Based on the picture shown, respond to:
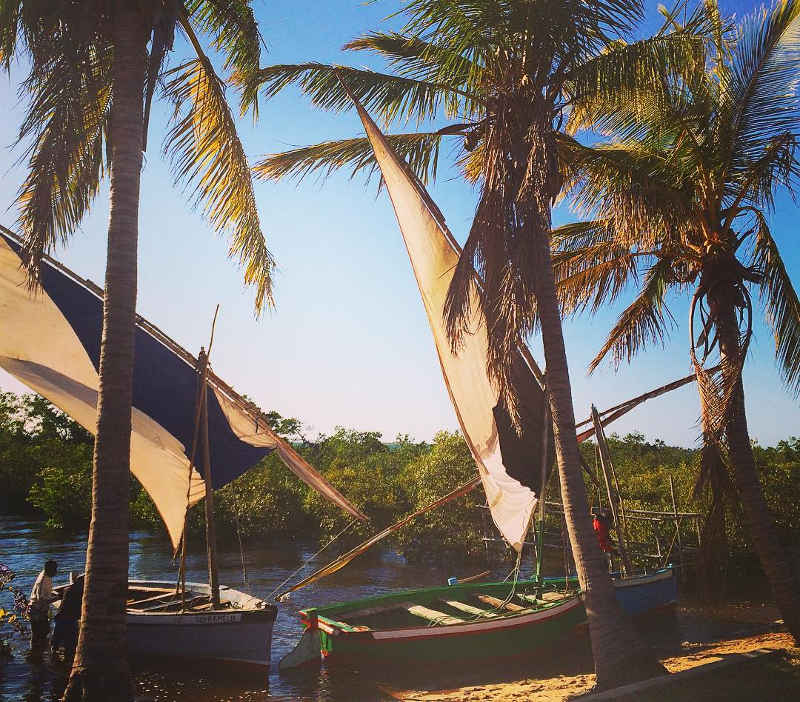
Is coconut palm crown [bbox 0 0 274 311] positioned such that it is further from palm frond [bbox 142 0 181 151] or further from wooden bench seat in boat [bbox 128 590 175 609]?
wooden bench seat in boat [bbox 128 590 175 609]

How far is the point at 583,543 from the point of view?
7.19 metres

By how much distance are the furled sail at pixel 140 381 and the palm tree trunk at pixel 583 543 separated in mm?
4201

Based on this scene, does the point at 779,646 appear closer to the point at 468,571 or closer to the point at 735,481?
the point at 735,481

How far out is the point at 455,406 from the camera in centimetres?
1077

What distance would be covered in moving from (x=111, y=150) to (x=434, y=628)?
8.72 meters

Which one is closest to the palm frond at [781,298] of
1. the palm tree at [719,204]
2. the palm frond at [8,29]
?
the palm tree at [719,204]

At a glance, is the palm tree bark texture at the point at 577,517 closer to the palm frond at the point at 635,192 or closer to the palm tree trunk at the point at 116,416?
the palm frond at the point at 635,192

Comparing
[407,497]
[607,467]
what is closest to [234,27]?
[607,467]

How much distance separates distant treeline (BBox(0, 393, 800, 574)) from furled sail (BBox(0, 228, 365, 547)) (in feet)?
26.9

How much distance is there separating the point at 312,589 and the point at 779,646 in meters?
12.2

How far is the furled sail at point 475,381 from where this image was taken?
30.6 ft

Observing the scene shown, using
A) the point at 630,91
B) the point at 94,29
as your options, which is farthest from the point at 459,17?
the point at 94,29

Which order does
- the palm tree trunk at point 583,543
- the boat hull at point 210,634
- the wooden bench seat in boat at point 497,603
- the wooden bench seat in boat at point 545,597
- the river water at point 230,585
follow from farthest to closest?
1. the wooden bench seat in boat at point 545,597
2. the wooden bench seat in boat at point 497,603
3. the boat hull at point 210,634
4. the river water at point 230,585
5. the palm tree trunk at point 583,543

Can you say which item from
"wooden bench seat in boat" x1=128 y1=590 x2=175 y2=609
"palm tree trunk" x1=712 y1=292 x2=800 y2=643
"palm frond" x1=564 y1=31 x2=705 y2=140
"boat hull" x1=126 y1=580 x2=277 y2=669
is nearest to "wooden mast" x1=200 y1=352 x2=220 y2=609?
"boat hull" x1=126 y1=580 x2=277 y2=669
